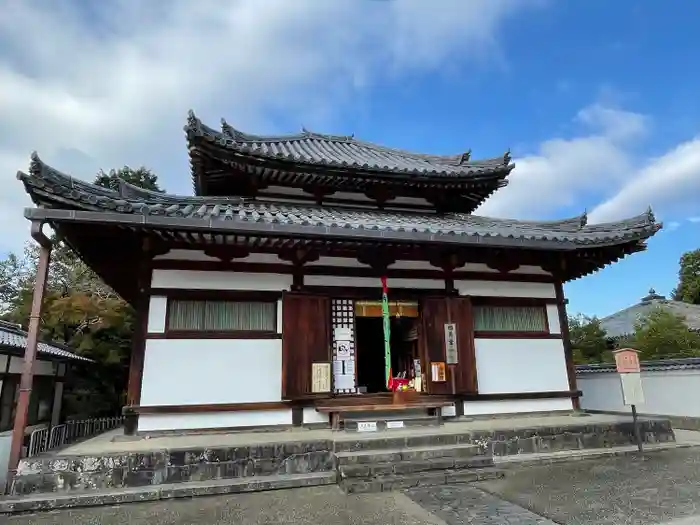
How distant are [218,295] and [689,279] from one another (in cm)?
4039

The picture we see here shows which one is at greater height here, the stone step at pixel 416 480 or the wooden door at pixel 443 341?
the wooden door at pixel 443 341

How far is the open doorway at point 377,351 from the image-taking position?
994 cm

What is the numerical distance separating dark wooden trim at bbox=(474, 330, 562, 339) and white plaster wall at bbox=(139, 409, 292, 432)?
3840mm

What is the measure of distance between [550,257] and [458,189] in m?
2.46

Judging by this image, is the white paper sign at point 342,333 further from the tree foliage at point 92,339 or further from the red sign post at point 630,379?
the tree foliage at point 92,339

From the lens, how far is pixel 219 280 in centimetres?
724

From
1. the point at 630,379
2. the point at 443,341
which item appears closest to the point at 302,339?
the point at 443,341

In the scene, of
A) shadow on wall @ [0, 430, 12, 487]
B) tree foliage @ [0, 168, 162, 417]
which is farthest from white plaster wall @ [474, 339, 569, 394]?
tree foliage @ [0, 168, 162, 417]

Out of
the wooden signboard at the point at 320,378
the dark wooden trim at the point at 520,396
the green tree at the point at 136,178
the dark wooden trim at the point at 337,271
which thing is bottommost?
the dark wooden trim at the point at 520,396

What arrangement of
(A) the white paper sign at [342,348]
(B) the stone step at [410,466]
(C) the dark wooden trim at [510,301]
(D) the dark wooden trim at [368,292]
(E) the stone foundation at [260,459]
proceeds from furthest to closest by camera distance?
(C) the dark wooden trim at [510,301]
(A) the white paper sign at [342,348]
(D) the dark wooden trim at [368,292]
(B) the stone step at [410,466]
(E) the stone foundation at [260,459]

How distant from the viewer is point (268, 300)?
742 centimetres

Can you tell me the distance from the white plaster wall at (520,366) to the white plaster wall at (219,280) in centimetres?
391

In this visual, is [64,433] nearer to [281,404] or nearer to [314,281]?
[281,404]

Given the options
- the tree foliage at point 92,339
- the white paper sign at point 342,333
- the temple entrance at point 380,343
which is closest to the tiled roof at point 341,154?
the temple entrance at point 380,343
